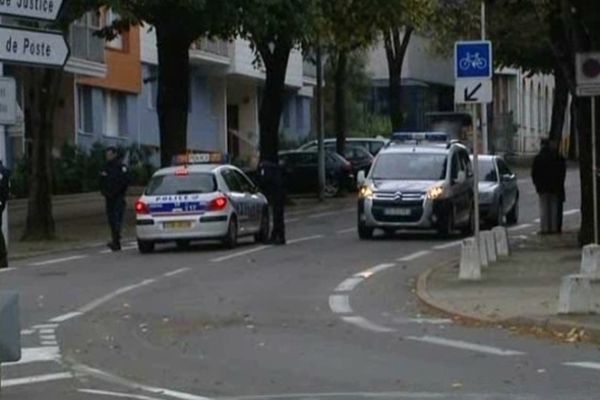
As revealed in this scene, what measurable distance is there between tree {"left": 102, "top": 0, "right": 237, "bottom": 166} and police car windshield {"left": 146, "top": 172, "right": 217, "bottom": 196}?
14.6 ft

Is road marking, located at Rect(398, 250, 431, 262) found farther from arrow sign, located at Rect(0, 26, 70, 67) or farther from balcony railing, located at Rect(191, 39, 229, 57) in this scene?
balcony railing, located at Rect(191, 39, 229, 57)

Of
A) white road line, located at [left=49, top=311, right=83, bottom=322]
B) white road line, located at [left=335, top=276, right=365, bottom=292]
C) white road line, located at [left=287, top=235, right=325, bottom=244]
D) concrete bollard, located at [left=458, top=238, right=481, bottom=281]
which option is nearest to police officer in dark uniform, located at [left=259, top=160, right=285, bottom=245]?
white road line, located at [left=287, top=235, right=325, bottom=244]

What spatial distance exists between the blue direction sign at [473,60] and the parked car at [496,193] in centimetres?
1145

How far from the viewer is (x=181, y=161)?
3441 cm

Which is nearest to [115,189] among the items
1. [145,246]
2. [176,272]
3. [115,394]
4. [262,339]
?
[145,246]

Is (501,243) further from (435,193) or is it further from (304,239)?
(304,239)

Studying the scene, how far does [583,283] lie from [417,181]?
15.1m

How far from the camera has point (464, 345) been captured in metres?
17.1

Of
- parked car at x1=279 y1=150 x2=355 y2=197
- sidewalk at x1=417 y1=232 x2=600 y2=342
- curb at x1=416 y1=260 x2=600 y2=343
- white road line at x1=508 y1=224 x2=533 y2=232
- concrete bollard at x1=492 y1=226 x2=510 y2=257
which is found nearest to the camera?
curb at x1=416 y1=260 x2=600 y2=343

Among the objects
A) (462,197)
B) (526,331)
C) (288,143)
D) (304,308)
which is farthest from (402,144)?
(288,143)

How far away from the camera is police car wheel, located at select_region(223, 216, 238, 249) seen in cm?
3095

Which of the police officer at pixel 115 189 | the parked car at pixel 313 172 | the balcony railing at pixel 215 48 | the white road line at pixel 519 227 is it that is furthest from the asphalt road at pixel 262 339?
the balcony railing at pixel 215 48

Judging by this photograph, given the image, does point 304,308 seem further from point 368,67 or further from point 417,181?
point 368,67

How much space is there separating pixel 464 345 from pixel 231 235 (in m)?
14.3
